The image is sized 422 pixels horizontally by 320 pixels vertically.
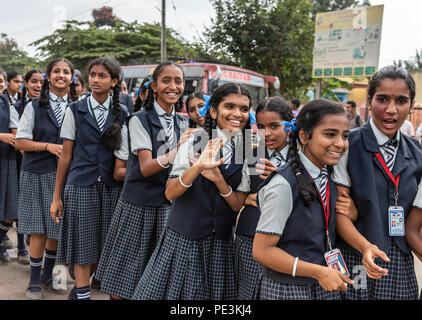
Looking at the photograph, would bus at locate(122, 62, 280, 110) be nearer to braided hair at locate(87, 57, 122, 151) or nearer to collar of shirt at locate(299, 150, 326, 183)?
braided hair at locate(87, 57, 122, 151)

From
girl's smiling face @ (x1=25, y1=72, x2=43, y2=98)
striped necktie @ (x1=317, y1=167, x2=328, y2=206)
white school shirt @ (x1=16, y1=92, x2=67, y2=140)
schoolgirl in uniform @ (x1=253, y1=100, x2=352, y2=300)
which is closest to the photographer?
schoolgirl in uniform @ (x1=253, y1=100, x2=352, y2=300)

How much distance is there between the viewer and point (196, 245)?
1917 mm

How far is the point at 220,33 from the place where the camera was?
542 inches

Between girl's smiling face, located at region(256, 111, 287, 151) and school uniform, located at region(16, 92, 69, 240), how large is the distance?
1647 millimetres

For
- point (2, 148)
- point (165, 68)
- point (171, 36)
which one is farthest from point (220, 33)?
point (165, 68)

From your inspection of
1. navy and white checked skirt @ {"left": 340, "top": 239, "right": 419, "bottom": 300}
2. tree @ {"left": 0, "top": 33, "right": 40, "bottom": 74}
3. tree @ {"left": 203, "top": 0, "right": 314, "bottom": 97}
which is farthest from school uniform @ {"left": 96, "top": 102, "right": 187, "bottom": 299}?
tree @ {"left": 0, "top": 33, "right": 40, "bottom": 74}

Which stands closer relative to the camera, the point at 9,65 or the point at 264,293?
the point at 264,293

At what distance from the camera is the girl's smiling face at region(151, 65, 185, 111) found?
2.40 meters

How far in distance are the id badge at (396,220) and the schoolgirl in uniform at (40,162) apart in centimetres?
234

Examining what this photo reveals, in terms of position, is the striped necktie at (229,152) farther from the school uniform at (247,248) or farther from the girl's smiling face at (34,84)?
the girl's smiling face at (34,84)

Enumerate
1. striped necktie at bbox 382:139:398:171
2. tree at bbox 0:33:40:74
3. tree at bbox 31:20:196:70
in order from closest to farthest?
striped necktie at bbox 382:139:398:171 < tree at bbox 31:20:196:70 < tree at bbox 0:33:40:74

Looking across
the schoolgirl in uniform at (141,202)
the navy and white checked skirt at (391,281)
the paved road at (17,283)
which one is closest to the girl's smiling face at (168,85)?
the schoolgirl in uniform at (141,202)
